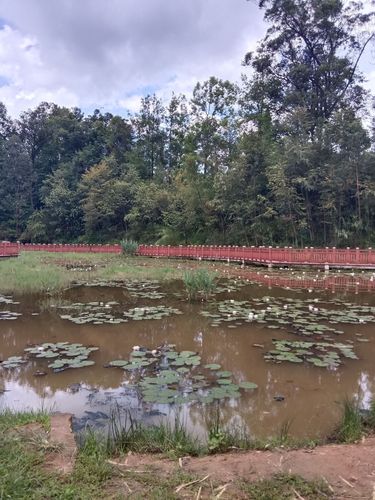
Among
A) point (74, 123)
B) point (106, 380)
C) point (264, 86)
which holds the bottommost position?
point (106, 380)

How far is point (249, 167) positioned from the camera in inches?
990

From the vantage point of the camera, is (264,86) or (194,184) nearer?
(264,86)

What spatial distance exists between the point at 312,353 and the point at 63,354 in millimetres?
3391

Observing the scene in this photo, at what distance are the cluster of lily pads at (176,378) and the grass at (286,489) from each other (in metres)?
1.73

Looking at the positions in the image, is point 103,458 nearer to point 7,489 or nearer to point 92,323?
point 7,489

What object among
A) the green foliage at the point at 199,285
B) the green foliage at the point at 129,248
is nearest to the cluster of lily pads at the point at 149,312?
the green foliage at the point at 199,285

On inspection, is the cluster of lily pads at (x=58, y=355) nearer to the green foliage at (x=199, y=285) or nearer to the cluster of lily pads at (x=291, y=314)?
the cluster of lily pads at (x=291, y=314)

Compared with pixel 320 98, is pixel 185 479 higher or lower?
lower

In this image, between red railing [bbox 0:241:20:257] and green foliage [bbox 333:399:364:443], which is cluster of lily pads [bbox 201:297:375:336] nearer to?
green foliage [bbox 333:399:364:443]

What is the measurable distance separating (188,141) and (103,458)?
3022 centimetres

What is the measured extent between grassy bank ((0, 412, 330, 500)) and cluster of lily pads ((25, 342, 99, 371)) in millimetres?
2460

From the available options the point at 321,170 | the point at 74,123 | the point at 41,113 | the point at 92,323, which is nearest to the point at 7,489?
the point at 92,323

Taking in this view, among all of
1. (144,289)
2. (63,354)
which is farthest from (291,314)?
(144,289)

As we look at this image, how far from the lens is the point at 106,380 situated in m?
4.75
